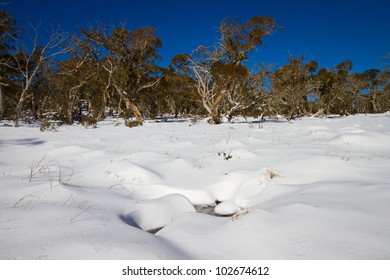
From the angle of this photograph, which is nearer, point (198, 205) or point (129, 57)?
point (198, 205)

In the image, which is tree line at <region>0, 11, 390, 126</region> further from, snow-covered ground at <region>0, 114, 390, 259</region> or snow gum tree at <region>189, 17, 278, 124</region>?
snow-covered ground at <region>0, 114, 390, 259</region>

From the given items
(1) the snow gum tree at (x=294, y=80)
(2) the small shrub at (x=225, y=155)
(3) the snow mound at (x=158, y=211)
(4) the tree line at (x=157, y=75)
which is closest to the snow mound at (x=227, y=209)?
(3) the snow mound at (x=158, y=211)

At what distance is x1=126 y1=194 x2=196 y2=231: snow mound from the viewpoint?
2.77 m

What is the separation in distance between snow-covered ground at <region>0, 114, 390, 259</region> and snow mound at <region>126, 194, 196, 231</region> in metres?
0.01

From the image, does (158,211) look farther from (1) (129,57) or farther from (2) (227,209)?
(1) (129,57)

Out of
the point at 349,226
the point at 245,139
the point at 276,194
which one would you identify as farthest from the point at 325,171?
the point at 245,139

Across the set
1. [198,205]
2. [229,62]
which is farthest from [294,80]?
[198,205]

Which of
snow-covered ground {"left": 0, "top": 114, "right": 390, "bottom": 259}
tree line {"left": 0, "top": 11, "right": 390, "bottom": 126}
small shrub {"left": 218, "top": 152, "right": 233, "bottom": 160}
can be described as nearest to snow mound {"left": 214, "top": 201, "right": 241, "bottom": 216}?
snow-covered ground {"left": 0, "top": 114, "right": 390, "bottom": 259}

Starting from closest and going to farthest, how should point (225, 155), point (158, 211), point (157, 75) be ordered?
point (158, 211) < point (225, 155) < point (157, 75)

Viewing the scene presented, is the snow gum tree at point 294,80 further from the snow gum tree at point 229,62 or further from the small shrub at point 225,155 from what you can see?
the small shrub at point 225,155

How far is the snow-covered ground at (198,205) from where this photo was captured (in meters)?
1.78

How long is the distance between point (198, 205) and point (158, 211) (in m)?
0.82

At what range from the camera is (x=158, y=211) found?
2.95m
